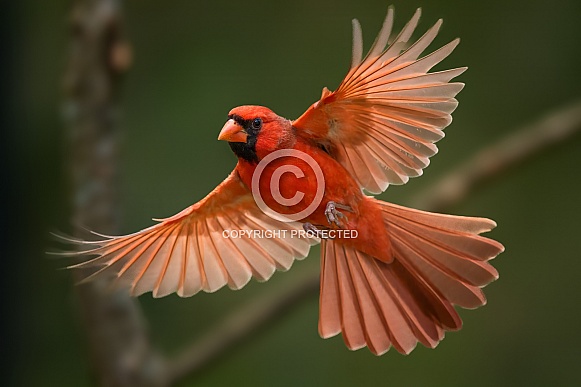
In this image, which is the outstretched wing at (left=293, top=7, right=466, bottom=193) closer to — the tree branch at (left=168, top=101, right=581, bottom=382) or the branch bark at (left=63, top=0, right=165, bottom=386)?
the branch bark at (left=63, top=0, right=165, bottom=386)

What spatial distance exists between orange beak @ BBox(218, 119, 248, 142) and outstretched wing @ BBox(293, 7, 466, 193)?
0.19 metres

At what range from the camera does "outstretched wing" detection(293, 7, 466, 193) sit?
1.76 metres

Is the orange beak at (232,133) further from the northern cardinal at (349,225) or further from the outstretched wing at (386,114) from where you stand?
the outstretched wing at (386,114)

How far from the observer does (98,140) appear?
3242 millimetres

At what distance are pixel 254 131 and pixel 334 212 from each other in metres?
0.34

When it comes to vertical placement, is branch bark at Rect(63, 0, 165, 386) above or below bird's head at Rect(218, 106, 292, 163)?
above

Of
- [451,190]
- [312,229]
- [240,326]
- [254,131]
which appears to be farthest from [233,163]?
[254,131]

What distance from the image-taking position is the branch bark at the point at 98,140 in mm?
3156

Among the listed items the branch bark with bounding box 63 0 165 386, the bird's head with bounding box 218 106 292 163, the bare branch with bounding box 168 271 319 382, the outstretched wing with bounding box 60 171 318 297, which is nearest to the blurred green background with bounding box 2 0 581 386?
the bare branch with bounding box 168 271 319 382

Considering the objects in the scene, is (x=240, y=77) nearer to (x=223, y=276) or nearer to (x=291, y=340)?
(x=291, y=340)

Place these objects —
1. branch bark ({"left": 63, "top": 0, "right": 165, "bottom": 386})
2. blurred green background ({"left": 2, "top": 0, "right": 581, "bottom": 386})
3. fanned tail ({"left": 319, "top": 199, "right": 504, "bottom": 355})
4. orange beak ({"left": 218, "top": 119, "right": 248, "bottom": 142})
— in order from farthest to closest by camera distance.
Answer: blurred green background ({"left": 2, "top": 0, "right": 581, "bottom": 386}), branch bark ({"left": 63, "top": 0, "right": 165, "bottom": 386}), fanned tail ({"left": 319, "top": 199, "right": 504, "bottom": 355}), orange beak ({"left": 218, "top": 119, "right": 248, "bottom": 142})

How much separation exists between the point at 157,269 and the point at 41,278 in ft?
10.4

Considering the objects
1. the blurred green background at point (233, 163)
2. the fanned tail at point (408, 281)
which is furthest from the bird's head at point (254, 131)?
the blurred green background at point (233, 163)

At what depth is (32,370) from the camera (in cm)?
508
